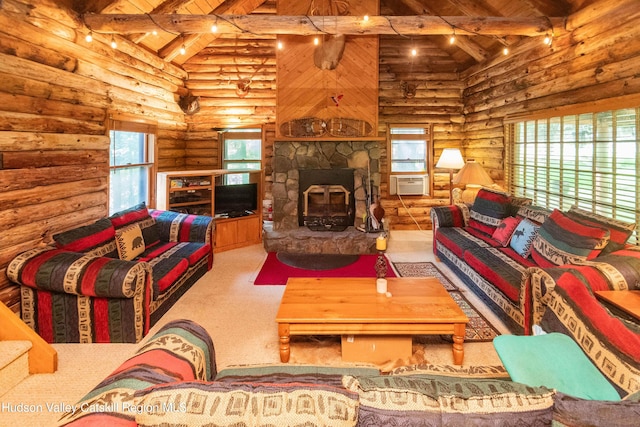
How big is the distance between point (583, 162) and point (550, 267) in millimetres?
1835

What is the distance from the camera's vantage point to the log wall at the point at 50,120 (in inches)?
123

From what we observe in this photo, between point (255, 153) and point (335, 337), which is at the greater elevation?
point (255, 153)

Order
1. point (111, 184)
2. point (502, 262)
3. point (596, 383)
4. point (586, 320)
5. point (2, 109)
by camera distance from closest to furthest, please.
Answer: point (596, 383), point (586, 320), point (2, 109), point (502, 262), point (111, 184)

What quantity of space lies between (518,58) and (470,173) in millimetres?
1752

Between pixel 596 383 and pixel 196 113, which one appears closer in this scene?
pixel 596 383

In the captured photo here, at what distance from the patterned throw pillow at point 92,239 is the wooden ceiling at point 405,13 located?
227cm

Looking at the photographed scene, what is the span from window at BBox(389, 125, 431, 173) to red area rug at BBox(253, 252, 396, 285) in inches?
114

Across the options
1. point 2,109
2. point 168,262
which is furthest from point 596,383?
point 2,109

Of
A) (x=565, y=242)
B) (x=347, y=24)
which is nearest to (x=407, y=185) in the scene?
(x=347, y=24)

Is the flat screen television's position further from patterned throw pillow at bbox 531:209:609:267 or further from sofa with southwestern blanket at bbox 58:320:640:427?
sofa with southwestern blanket at bbox 58:320:640:427

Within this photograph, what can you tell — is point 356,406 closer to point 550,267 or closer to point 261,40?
point 550,267

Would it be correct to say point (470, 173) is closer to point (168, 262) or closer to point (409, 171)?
point (409, 171)

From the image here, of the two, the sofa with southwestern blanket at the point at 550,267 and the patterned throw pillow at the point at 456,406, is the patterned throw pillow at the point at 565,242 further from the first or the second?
the patterned throw pillow at the point at 456,406

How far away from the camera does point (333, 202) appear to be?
6.46 m
